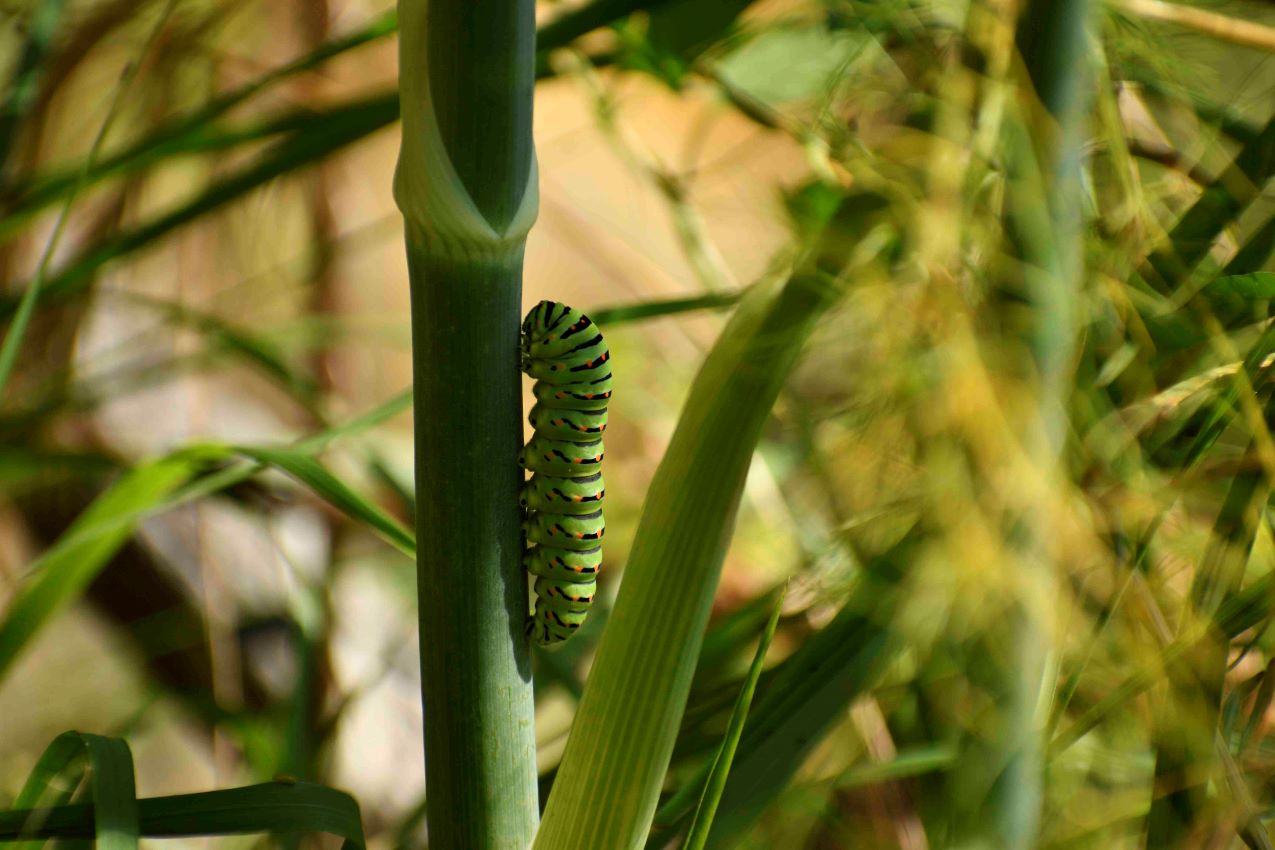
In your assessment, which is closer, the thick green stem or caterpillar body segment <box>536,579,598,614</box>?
the thick green stem

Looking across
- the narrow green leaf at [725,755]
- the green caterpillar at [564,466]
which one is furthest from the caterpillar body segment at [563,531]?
the narrow green leaf at [725,755]

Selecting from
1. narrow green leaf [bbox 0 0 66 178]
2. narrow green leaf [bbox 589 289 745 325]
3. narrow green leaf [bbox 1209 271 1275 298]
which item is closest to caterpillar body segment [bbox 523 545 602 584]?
narrow green leaf [bbox 589 289 745 325]

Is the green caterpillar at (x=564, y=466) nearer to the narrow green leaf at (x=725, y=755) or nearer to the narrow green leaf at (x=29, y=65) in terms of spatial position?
the narrow green leaf at (x=725, y=755)

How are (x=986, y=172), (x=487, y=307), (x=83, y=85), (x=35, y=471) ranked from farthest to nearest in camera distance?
1. (x=83, y=85)
2. (x=35, y=471)
3. (x=986, y=172)
4. (x=487, y=307)

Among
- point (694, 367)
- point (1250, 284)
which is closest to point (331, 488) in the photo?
point (1250, 284)

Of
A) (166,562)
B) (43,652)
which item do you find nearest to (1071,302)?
(166,562)

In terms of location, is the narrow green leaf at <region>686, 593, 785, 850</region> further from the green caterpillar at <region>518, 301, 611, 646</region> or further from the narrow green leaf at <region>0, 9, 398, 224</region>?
the narrow green leaf at <region>0, 9, 398, 224</region>

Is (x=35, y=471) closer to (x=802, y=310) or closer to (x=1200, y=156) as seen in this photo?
(x=802, y=310)
